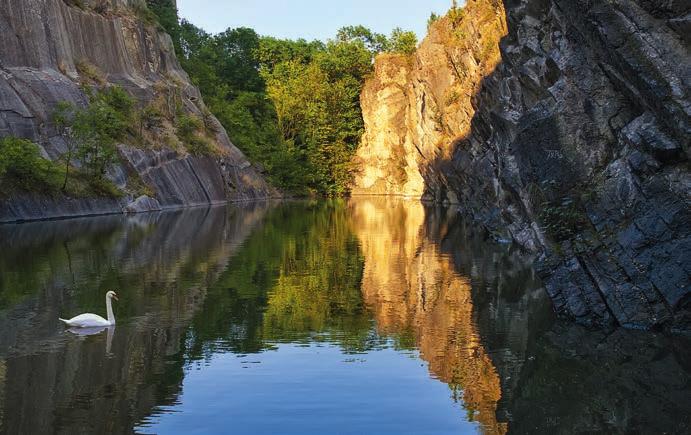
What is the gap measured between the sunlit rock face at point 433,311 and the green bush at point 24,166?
2097 cm

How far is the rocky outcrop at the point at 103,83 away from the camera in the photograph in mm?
58469

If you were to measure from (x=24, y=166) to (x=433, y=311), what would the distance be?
36.2m

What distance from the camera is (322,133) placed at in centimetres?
12088

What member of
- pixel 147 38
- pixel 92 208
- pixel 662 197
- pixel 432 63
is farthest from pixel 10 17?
pixel 662 197

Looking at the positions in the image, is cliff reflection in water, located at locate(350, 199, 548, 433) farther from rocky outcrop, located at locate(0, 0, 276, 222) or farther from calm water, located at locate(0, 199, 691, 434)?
rocky outcrop, located at locate(0, 0, 276, 222)

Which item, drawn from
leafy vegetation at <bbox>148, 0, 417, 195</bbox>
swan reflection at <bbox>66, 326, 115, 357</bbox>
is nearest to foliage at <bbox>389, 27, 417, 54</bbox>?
leafy vegetation at <bbox>148, 0, 417, 195</bbox>

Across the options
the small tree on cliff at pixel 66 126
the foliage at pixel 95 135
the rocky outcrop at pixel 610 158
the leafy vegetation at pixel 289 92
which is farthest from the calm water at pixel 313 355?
the leafy vegetation at pixel 289 92

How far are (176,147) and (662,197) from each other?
65.6 meters

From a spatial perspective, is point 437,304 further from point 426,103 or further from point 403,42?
point 403,42

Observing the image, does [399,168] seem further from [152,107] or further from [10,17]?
[10,17]

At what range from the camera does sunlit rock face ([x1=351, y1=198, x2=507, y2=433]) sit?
15586 mm

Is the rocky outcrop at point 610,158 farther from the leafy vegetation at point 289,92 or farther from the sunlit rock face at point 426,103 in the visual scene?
the leafy vegetation at point 289,92

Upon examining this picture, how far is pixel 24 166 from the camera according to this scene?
5144cm

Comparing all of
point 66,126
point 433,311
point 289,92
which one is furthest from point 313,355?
point 289,92
